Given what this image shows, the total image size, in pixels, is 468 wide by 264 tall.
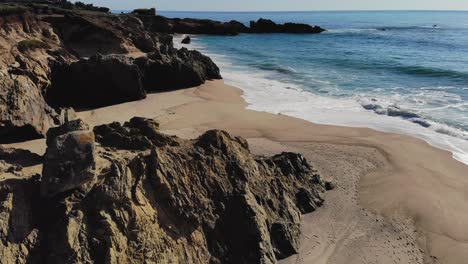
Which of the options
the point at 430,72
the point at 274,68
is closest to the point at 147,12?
the point at 274,68

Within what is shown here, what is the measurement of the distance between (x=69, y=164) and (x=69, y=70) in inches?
511

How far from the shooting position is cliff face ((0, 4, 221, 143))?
12836 millimetres

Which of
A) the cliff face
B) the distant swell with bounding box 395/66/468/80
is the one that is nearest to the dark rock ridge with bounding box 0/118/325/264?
the cliff face

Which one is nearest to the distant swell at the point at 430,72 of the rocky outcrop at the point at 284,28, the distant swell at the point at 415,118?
the distant swell at the point at 415,118

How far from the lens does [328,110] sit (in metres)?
20.3

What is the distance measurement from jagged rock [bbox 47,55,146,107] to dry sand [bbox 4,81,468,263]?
0.87 metres

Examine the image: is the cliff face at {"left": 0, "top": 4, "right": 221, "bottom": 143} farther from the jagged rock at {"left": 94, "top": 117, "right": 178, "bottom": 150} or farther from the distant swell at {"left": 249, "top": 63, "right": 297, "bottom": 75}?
the distant swell at {"left": 249, "top": 63, "right": 297, "bottom": 75}

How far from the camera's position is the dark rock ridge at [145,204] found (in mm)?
6320

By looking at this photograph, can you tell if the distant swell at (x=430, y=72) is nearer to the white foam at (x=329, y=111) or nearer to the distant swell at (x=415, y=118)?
the white foam at (x=329, y=111)

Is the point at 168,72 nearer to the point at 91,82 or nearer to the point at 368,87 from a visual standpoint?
the point at 91,82

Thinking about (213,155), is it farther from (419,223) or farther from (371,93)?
(371,93)

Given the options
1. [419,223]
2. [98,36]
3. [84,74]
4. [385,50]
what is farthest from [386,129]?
[385,50]

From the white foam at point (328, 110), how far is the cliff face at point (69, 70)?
3.54 metres

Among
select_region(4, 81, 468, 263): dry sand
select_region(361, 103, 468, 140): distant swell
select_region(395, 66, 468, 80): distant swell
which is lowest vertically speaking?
select_region(4, 81, 468, 263): dry sand
